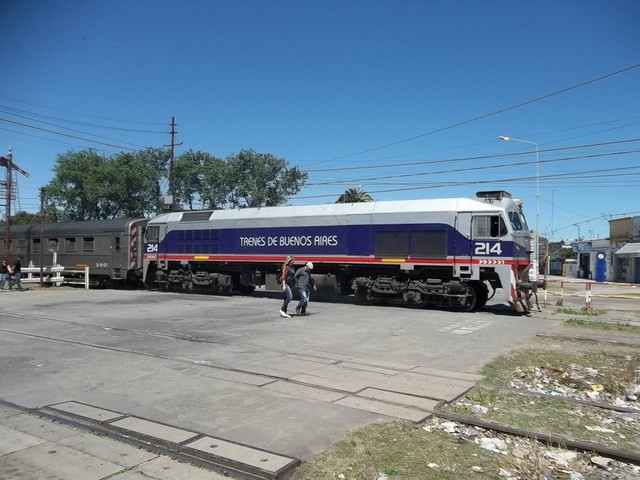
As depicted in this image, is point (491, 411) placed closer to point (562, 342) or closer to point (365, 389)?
point (365, 389)

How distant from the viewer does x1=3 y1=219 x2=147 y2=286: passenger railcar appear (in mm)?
25359

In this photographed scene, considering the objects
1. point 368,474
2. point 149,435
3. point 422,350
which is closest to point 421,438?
point 368,474

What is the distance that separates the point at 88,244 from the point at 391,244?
17.1 meters

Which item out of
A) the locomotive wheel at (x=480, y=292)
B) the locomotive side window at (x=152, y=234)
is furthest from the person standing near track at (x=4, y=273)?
the locomotive wheel at (x=480, y=292)

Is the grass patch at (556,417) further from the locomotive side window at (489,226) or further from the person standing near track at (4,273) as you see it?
the person standing near track at (4,273)

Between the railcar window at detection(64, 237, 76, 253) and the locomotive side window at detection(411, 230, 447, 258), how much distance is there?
19119mm

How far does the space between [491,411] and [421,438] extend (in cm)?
137

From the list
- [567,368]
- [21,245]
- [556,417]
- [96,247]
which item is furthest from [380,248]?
[21,245]

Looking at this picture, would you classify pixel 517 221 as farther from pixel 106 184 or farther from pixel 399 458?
pixel 106 184

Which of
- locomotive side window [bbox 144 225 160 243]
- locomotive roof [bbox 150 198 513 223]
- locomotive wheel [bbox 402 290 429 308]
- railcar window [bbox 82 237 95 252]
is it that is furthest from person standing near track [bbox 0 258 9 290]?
locomotive wheel [bbox 402 290 429 308]

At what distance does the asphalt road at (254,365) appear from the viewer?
5.79 metres

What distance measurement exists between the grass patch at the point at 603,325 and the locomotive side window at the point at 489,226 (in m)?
3.35

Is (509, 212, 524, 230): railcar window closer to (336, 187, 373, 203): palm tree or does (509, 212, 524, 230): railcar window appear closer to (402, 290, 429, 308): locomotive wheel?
(402, 290, 429, 308): locomotive wheel

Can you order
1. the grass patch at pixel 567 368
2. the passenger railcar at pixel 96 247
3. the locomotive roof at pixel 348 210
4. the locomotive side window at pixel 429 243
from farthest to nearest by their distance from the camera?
1. the passenger railcar at pixel 96 247
2. the locomotive side window at pixel 429 243
3. the locomotive roof at pixel 348 210
4. the grass patch at pixel 567 368
